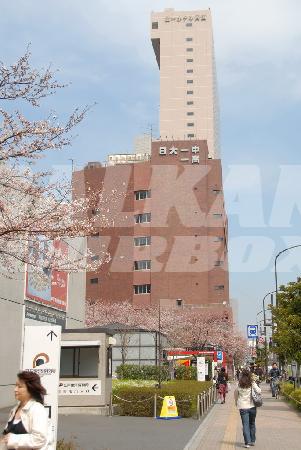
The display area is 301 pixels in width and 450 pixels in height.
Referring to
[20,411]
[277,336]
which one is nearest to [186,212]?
[277,336]

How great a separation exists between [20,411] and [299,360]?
2140 cm

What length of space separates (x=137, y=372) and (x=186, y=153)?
5519cm

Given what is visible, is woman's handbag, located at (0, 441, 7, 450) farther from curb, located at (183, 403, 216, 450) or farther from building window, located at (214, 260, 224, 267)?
building window, located at (214, 260, 224, 267)

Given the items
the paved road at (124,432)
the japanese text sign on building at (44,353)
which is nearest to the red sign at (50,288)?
the paved road at (124,432)

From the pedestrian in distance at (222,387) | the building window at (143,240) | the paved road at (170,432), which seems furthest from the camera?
the building window at (143,240)

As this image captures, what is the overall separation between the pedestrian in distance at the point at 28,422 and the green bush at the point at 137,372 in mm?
31295

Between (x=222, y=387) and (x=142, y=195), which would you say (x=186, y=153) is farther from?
(x=222, y=387)

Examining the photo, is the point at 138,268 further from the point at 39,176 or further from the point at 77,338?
the point at 39,176

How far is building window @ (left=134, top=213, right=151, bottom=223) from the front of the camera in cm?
8195

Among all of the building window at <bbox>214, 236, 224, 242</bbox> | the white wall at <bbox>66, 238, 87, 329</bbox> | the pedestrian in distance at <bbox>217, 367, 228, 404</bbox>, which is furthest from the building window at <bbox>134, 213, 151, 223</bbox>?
the pedestrian in distance at <bbox>217, 367, 228, 404</bbox>

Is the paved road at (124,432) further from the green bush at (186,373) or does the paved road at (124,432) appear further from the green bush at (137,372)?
the green bush at (186,373)

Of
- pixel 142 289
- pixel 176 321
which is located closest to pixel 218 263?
pixel 142 289

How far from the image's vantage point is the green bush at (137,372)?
35.8 m

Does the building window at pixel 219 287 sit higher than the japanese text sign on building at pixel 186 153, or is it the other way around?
the japanese text sign on building at pixel 186 153
